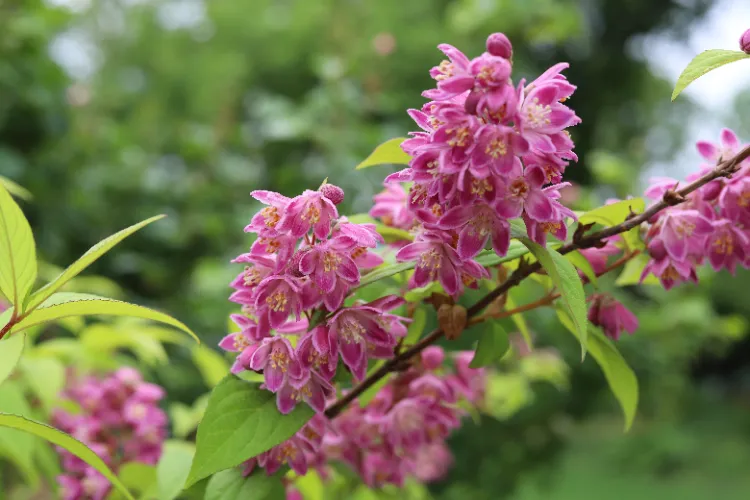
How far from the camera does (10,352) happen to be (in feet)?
1.84

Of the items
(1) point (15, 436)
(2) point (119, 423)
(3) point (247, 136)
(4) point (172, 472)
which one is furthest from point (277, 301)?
(3) point (247, 136)

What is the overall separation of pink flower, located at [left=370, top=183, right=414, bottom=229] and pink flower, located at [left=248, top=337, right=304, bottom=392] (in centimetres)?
18

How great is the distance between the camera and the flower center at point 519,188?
0.46 m

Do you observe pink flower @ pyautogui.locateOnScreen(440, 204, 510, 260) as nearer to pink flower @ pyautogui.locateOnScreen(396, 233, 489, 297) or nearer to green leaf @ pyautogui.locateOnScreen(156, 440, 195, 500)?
pink flower @ pyautogui.locateOnScreen(396, 233, 489, 297)

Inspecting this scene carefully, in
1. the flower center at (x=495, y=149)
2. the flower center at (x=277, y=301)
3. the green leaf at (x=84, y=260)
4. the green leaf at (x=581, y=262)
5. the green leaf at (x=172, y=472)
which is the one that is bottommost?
the green leaf at (x=172, y=472)

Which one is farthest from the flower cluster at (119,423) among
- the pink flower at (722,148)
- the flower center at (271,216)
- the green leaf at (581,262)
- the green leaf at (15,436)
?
the pink flower at (722,148)

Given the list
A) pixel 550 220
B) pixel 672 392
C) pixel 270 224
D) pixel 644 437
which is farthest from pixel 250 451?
pixel 644 437

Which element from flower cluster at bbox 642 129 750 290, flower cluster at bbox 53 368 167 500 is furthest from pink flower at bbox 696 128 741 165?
flower cluster at bbox 53 368 167 500

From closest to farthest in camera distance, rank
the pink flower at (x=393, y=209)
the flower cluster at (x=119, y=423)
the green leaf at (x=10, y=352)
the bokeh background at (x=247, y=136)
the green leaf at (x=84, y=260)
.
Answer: the green leaf at (x=84, y=260) → the green leaf at (x=10, y=352) → the pink flower at (x=393, y=209) → the flower cluster at (x=119, y=423) → the bokeh background at (x=247, y=136)

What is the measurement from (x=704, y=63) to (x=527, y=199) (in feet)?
0.55

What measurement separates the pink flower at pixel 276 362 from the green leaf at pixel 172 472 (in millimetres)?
136

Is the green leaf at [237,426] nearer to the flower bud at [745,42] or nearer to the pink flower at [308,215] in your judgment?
the pink flower at [308,215]

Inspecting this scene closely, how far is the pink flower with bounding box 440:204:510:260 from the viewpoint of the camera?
1.55ft

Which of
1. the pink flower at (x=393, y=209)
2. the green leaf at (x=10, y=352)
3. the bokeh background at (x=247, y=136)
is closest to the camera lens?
the green leaf at (x=10, y=352)
